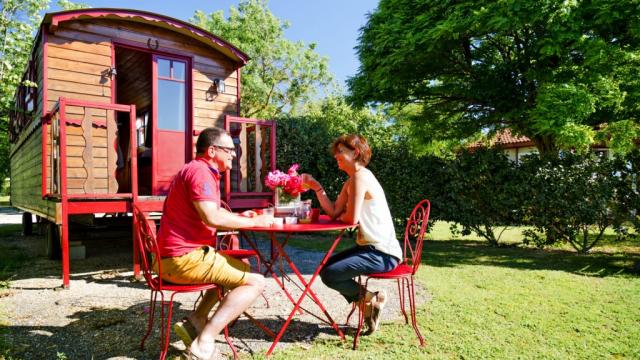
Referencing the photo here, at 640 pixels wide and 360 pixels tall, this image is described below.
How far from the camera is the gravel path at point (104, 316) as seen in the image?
3189 mm

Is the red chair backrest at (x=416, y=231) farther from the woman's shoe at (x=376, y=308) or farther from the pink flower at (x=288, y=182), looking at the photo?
the pink flower at (x=288, y=182)

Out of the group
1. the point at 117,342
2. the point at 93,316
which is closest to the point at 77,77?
the point at 93,316

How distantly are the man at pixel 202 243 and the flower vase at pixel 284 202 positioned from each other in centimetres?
68

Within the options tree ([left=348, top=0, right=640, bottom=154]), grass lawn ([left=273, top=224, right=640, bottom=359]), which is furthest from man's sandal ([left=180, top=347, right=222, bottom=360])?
tree ([left=348, top=0, right=640, bottom=154])

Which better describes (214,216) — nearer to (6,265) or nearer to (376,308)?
(376,308)

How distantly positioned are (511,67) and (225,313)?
304 inches

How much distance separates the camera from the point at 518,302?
4402mm

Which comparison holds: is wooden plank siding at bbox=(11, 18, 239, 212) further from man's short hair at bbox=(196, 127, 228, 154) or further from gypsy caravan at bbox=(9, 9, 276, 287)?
man's short hair at bbox=(196, 127, 228, 154)

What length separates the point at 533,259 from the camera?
7016 millimetres

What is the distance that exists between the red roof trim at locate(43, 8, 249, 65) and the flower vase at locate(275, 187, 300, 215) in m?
4.66

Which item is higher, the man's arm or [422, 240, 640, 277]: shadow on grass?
the man's arm

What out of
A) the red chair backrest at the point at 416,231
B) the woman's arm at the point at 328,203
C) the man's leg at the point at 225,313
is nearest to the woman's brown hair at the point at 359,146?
the woman's arm at the point at 328,203

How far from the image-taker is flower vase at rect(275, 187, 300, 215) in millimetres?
3578

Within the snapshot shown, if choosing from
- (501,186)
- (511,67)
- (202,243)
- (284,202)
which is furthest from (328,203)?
(511,67)
